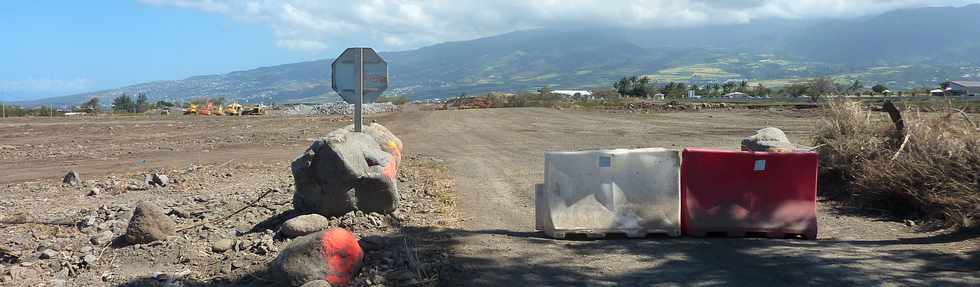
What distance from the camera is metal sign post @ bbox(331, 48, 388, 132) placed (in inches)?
507

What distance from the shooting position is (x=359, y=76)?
12.9m

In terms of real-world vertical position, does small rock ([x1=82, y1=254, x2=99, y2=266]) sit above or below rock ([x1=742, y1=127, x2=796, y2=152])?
below

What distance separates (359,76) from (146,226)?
463 centimetres

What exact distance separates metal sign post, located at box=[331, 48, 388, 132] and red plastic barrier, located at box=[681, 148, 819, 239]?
5720mm

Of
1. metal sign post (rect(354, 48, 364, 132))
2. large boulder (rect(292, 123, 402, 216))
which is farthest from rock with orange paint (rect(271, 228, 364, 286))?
metal sign post (rect(354, 48, 364, 132))

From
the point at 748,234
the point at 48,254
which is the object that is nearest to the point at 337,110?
the point at 48,254

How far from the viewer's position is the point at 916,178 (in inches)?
428

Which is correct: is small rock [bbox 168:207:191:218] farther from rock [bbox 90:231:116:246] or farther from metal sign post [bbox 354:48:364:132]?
metal sign post [bbox 354:48:364:132]

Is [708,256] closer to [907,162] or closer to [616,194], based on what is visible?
[616,194]

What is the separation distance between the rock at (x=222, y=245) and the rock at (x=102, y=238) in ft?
4.42

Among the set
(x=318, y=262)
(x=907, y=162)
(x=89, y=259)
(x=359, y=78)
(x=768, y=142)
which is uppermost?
(x=359, y=78)

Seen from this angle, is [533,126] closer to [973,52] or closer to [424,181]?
[424,181]

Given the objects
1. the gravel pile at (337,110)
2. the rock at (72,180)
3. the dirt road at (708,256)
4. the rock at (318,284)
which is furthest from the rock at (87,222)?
the gravel pile at (337,110)

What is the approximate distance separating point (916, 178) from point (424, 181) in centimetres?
803
